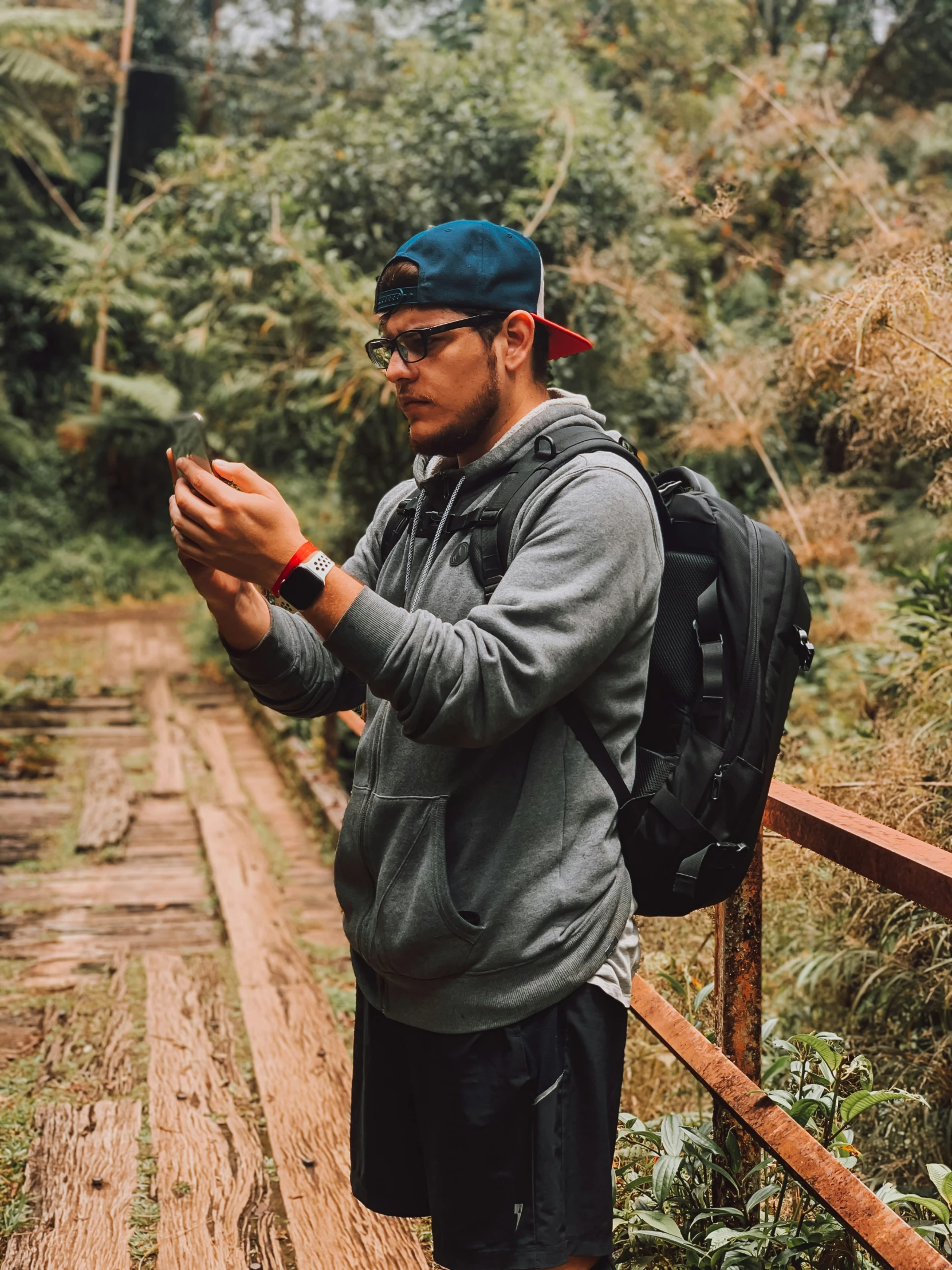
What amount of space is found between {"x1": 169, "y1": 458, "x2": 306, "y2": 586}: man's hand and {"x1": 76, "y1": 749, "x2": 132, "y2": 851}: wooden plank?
152 inches

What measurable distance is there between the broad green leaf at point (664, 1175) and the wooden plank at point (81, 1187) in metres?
0.96

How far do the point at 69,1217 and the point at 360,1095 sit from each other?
102 centimetres

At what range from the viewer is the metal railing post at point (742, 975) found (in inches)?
71.4

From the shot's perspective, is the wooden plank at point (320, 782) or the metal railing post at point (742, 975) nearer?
the metal railing post at point (742, 975)

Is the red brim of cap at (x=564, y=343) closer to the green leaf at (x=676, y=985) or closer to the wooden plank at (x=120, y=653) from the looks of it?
the green leaf at (x=676, y=985)

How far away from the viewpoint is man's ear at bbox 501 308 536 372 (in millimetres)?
1404

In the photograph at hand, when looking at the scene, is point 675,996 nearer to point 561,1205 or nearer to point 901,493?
point 561,1205

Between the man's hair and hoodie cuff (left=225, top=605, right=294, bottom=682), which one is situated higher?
the man's hair

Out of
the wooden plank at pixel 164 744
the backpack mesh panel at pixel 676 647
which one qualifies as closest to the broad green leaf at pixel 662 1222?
the backpack mesh panel at pixel 676 647

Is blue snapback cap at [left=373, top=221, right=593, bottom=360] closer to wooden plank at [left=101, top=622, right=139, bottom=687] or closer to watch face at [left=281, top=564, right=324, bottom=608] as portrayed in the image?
watch face at [left=281, top=564, right=324, bottom=608]

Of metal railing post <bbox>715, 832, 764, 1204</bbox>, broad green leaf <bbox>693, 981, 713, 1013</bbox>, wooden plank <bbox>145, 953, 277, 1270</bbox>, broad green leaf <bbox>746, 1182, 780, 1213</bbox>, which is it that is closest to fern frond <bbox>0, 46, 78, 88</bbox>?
wooden plank <bbox>145, 953, 277, 1270</bbox>

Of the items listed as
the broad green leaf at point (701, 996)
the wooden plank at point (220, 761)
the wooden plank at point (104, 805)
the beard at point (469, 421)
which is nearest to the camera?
the beard at point (469, 421)

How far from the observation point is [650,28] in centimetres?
1333

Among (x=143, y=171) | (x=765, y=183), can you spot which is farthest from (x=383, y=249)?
(x=143, y=171)
